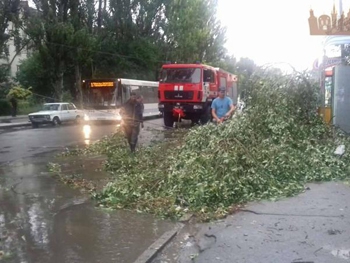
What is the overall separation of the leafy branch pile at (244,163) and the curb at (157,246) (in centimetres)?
69

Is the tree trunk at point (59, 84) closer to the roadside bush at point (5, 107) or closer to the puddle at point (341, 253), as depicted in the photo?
the roadside bush at point (5, 107)

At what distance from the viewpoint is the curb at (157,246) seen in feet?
17.3

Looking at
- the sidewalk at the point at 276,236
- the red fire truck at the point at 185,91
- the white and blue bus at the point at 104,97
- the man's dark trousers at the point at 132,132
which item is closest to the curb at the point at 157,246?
the sidewalk at the point at 276,236

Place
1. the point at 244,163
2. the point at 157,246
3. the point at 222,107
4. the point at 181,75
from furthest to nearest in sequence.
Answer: the point at 181,75 → the point at 222,107 → the point at 244,163 → the point at 157,246

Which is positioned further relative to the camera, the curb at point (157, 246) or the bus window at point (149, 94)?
the bus window at point (149, 94)

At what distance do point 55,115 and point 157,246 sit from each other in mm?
25528

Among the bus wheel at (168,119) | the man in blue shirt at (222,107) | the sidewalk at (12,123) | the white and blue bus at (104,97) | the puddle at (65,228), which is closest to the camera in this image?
the puddle at (65,228)

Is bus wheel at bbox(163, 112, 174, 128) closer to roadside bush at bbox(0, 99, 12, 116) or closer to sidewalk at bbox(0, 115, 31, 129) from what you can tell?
sidewalk at bbox(0, 115, 31, 129)

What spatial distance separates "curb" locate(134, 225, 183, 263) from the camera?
526cm

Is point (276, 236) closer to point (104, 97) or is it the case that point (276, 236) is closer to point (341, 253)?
point (341, 253)

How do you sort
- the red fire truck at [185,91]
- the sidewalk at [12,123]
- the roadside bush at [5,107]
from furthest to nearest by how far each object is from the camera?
the roadside bush at [5,107] < the sidewalk at [12,123] < the red fire truck at [185,91]

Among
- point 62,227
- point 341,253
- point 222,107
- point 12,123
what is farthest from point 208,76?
point 341,253

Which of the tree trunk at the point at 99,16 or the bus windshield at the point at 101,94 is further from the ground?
the tree trunk at the point at 99,16

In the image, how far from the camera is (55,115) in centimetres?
A: 3012
